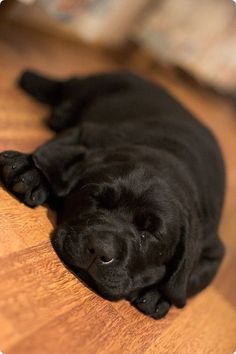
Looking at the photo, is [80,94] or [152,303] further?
[80,94]

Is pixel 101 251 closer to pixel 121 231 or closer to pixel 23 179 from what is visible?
pixel 121 231

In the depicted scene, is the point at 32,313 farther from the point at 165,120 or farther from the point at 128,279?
the point at 165,120

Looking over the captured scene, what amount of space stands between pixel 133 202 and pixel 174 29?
4322mm

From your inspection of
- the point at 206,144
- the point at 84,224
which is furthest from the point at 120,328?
the point at 206,144

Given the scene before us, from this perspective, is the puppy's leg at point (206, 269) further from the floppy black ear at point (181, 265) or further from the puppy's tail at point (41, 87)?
the puppy's tail at point (41, 87)

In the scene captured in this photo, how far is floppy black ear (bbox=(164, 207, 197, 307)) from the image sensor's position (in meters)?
2.07

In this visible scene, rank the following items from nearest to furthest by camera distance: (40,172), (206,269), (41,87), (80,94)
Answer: (40,172) → (206,269) → (80,94) → (41,87)

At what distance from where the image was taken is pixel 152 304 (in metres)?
2.14

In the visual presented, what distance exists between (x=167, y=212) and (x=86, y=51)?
4243 millimetres

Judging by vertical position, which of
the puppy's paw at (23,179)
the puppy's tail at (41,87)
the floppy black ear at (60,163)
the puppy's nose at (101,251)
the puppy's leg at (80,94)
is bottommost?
the puppy's tail at (41,87)

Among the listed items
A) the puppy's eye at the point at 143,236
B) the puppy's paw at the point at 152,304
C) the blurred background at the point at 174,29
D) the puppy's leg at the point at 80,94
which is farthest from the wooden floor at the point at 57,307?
the blurred background at the point at 174,29

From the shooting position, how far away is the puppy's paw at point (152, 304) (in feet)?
6.95

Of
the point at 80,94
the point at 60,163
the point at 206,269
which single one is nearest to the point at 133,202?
the point at 60,163

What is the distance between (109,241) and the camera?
1.81m
